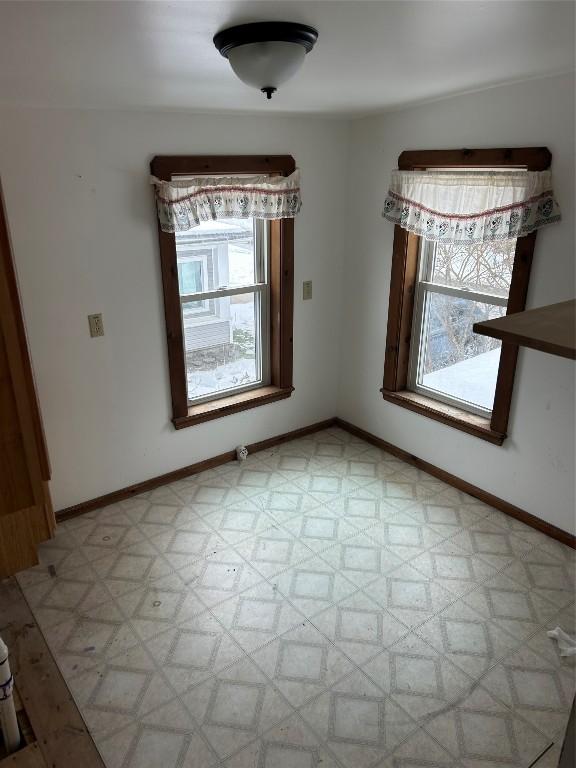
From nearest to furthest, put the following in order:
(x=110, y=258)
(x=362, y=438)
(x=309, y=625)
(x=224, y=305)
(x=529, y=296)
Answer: (x=309, y=625) → (x=529, y=296) → (x=110, y=258) → (x=224, y=305) → (x=362, y=438)

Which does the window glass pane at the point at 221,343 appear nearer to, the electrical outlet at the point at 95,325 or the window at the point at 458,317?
the electrical outlet at the point at 95,325

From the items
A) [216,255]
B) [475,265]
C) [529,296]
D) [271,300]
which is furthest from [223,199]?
[529,296]

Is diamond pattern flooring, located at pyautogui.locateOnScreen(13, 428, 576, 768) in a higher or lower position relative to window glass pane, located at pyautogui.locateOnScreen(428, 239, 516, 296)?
lower

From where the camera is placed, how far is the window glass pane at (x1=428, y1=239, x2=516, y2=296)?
9.10ft

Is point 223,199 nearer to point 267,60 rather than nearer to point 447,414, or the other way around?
point 267,60

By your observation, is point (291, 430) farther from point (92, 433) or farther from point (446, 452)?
point (92, 433)

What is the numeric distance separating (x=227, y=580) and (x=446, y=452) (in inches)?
60.2

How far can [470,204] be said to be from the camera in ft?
8.87

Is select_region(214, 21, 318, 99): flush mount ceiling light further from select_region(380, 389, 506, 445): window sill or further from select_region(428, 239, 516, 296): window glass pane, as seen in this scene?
select_region(380, 389, 506, 445): window sill

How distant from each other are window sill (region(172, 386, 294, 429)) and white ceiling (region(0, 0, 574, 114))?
166 centimetres

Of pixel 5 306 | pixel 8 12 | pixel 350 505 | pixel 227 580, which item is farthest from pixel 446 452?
pixel 8 12

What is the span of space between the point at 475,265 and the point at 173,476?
2.13 metres

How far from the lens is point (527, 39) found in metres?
1.60

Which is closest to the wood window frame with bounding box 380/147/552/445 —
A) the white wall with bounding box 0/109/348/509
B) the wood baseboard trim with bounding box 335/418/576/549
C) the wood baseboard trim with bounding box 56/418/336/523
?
the wood baseboard trim with bounding box 335/418/576/549
